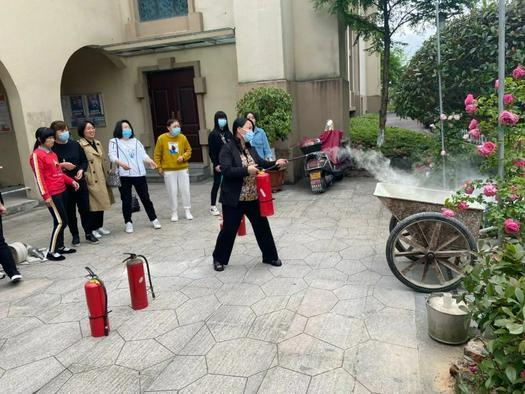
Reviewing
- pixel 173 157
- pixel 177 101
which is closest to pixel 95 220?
pixel 173 157

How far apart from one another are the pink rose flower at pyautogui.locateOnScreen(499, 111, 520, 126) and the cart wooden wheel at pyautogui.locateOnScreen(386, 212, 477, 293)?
941 mm

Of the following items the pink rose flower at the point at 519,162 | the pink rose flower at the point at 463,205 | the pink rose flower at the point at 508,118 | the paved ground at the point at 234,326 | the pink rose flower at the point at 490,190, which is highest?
the pink rose flower at the point at 508,118

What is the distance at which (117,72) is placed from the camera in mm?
11430

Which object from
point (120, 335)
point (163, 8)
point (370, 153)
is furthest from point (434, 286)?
point (163, 8)

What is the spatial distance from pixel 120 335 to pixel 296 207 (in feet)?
15.2

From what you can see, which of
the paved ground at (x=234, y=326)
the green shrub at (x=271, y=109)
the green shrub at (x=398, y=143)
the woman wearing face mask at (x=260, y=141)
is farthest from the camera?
the green shrub at (x=398, y=143)

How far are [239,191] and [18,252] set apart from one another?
326 cm

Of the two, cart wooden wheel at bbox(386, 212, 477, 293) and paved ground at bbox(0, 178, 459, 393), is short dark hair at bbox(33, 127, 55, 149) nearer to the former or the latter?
paved ground at bbox(0, 178, 459, 393)

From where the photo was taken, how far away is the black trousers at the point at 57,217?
5.63 metres

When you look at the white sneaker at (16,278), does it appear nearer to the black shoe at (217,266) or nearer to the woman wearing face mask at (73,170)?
the woman wearing face mask at (73,170)

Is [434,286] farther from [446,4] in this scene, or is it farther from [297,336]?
[446,4]

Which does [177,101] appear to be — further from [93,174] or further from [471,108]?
[471,108]

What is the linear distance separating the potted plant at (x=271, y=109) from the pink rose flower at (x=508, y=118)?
217 inches

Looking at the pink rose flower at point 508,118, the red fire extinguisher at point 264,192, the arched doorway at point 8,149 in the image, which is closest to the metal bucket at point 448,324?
the pink rose flower at point 508,118
